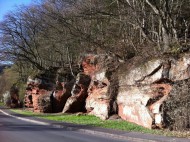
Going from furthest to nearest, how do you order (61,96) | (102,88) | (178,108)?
(61,96), (102,88), (178,108)

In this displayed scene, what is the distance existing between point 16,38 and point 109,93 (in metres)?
28.9

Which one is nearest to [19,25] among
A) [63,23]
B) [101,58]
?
[63,23]

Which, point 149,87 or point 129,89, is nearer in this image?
point 149,87

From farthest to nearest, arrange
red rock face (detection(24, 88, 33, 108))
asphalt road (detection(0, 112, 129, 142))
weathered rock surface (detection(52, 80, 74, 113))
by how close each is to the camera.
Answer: red rock face (detection(24, 88, 33, 108)) < weathered rock surface (detection(52, 80, 74, 113)) < asphalt road (detection(0, 112, 129, 142))

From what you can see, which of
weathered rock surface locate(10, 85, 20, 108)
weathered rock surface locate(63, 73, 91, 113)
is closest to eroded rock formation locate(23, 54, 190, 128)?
weathered rock surface locate(63, 73, 91, 113)

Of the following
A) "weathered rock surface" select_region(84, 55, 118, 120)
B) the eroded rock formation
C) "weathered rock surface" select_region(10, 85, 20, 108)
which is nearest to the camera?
the eroded rock formation

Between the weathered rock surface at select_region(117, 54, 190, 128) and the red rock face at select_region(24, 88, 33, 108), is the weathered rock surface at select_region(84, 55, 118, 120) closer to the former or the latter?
the weathered rock surface at select_region(117, 54, 190, 128)

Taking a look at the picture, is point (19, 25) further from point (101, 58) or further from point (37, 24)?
point (101, 58)

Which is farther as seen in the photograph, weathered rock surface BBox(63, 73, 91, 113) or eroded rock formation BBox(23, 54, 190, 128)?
weathered rock surface BBox(63, 73, 91, 113)

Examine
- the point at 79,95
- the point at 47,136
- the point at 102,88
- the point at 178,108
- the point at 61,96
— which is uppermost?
the point at 102,88

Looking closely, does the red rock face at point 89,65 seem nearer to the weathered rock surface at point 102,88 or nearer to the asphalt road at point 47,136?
the weathered rock surface at point 102,88

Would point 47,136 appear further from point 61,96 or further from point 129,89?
point 61,96

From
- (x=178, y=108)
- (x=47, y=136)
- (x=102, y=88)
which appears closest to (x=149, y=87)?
(x=178, y=108)

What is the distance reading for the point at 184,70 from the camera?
66.9 ft
